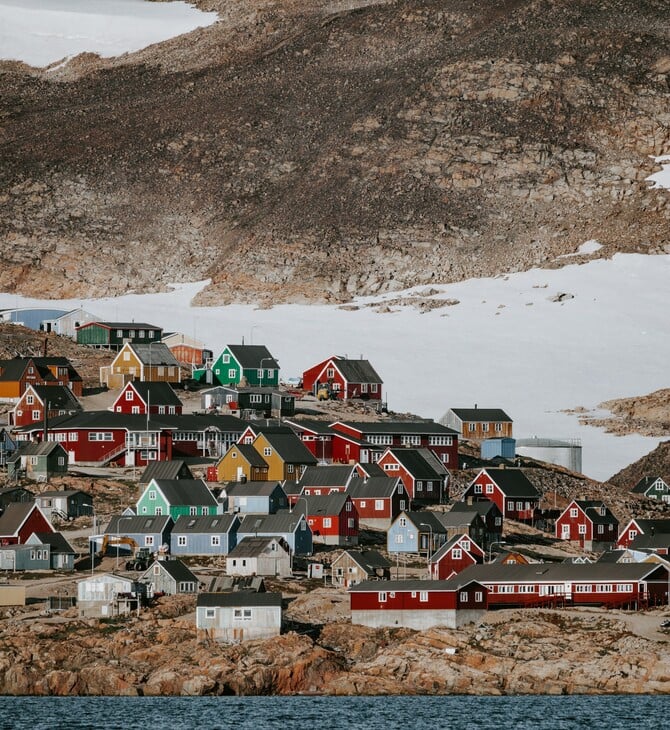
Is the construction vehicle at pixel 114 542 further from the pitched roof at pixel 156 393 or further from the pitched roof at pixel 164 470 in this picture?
the pitched roof at pixel 156 393

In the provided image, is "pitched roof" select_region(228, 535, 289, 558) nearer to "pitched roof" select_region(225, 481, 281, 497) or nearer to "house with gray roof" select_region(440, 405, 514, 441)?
"pitched roof" select_region(225, 481, 281, 497)

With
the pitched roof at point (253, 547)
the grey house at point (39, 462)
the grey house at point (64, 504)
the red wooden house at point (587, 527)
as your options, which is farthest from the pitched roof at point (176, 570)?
the red wooden house at point (587, 527)

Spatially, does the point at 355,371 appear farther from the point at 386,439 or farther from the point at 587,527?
the point at 587,527

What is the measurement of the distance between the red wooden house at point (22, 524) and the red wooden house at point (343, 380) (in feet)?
152

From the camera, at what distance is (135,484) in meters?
110

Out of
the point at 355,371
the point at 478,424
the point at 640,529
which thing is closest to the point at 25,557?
the point at 640,529

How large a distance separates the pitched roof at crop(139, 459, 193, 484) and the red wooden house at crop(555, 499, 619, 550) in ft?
65.4

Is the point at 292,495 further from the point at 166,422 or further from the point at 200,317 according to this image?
the point at 200,317

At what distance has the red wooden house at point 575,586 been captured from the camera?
89.2 meters

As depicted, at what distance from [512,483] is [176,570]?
92.8 ft

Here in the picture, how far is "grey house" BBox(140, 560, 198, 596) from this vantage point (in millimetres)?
90294

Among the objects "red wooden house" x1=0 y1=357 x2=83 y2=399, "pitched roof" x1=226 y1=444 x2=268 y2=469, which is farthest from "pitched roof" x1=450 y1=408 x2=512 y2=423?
"red wooden house" x1=0 y1=357 x2=83 y2=399

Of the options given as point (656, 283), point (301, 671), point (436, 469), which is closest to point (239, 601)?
point (301, 671)

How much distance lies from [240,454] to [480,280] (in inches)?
3349
